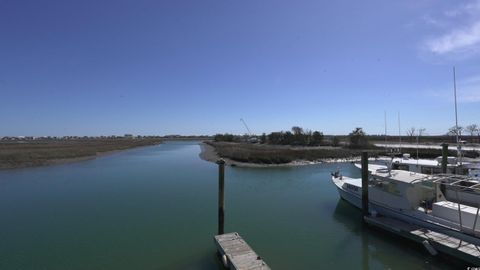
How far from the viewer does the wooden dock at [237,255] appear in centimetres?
1074

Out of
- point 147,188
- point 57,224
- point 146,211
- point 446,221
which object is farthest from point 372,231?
point 147,188

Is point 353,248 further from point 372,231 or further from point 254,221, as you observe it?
point 254,221

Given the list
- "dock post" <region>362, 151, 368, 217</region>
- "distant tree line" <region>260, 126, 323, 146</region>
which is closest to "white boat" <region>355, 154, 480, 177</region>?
"dock post" <region>362, 151, 368, 217</region>

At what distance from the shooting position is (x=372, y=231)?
16391 mm

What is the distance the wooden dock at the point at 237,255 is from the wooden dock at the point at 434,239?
7.41m

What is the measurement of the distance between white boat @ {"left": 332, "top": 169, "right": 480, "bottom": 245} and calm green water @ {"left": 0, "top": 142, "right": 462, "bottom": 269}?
4.61 ft

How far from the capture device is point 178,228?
667 inches

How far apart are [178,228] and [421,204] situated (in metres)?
12.7

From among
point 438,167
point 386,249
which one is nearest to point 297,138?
point 438,167

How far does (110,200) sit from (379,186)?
62.8 ft

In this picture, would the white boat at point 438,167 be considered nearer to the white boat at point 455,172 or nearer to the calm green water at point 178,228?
the white boat at point 455,172

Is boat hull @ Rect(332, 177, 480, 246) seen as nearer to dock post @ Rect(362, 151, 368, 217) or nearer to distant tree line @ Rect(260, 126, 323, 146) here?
dock post @ Rect(362, 151, 368, 217)

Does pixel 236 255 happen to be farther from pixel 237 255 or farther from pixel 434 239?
pixel 434 239

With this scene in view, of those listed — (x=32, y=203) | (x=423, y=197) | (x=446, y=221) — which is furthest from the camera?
(x=32, y=203)
